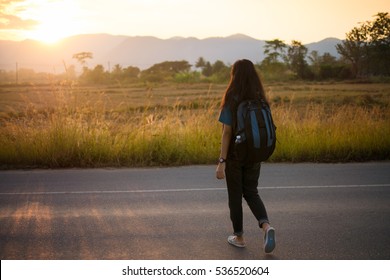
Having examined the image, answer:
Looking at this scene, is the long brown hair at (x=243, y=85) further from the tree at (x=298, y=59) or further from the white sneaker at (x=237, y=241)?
the tree at (x=298, y=59)

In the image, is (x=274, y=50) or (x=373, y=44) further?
(x=274, y=50)

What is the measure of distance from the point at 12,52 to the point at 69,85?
72053 millimetres

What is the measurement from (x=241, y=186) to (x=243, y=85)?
1055 millimetres

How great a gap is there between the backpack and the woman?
0.09 metres

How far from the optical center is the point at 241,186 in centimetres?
475

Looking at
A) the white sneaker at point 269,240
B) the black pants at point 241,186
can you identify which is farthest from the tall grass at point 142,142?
the white sneaker at point 269,240

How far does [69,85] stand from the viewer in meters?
11.3

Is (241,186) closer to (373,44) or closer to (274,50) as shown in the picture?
(373,44)

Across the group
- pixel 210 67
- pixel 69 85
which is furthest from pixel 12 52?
pixel 69 85

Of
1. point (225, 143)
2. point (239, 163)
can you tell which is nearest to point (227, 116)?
point (225, 143)

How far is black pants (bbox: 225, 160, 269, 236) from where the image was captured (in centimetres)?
468

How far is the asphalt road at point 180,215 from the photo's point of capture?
479 cm

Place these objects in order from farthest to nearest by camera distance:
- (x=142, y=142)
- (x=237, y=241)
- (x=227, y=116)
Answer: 1. (x=142, y=142)
2. (x=237, y=241)
3. (x=227, y=116)
